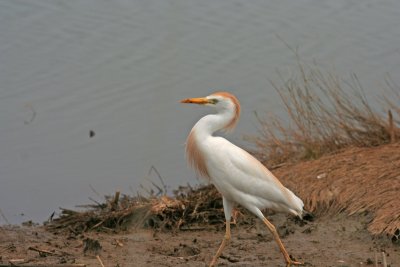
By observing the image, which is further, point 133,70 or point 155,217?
point 133,70

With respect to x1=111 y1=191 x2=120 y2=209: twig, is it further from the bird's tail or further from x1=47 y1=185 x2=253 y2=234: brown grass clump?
the bird's tail

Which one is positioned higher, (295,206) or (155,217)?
(295,206)

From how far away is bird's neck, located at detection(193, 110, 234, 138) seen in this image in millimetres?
6781

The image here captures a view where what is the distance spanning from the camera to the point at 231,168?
6770 millimetres

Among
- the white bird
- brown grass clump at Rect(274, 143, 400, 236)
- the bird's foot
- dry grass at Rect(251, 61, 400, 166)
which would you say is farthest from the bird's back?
dry grass at Rect(251, 61, 400, 166)

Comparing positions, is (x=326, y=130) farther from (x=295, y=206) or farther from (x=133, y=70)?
(x=133, y=70)

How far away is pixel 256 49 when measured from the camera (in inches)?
479

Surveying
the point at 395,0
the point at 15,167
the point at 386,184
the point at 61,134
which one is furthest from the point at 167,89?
the point at 395,0

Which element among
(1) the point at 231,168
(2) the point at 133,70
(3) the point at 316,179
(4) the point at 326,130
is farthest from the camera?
(2) the point at 133,70

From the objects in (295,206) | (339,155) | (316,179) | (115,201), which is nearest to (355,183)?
(316,179)

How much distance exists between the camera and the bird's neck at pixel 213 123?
6781 millimetres

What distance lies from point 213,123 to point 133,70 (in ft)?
16.0

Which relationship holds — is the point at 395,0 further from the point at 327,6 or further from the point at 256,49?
the point at 256,49

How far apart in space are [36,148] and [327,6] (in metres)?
5.70
